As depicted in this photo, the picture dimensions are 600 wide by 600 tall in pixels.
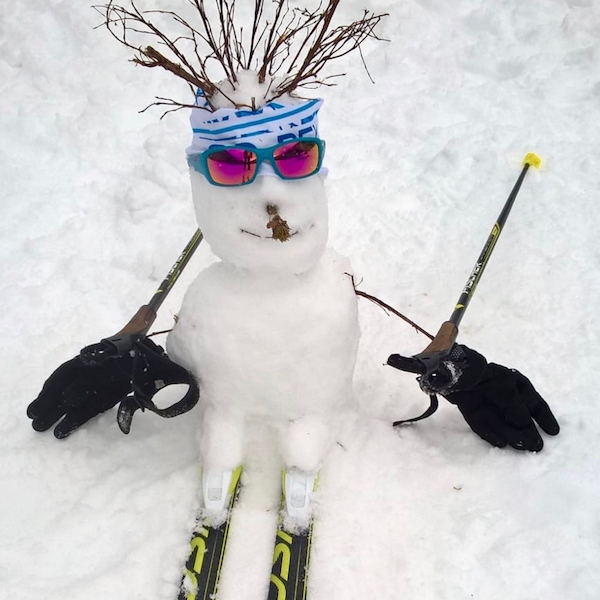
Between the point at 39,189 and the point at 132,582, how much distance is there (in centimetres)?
197

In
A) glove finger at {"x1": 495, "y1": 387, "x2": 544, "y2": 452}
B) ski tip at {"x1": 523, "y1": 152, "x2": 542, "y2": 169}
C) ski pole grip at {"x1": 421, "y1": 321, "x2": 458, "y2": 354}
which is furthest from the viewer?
ski tip at {"x1": 523, "y1": 152, "x2": 542, "y2": 169}

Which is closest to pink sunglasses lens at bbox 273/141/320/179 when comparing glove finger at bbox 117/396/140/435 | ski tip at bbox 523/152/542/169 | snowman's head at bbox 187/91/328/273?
snowman's head at bbox 187/91/328/273

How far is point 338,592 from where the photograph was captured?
166 cm

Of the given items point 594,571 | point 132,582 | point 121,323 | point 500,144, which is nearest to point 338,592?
point 132,582

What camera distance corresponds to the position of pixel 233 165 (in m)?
1.46

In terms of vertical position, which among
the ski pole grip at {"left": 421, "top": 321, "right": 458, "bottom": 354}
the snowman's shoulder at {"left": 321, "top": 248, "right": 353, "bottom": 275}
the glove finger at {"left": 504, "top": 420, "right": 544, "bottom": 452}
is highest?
the snowman's shoulder at {"left": 321, "top": 248, "right": 353, "bottom": 275}

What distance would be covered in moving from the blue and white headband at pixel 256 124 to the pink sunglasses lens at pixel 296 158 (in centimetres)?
2

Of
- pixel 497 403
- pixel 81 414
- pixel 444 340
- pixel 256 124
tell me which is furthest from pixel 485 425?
pixel 81 414

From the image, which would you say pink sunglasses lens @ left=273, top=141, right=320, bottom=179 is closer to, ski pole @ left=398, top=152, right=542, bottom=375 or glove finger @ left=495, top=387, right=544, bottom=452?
ski pole @ left=398, top=152, right=542, bottom=375

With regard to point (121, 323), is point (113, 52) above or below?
above

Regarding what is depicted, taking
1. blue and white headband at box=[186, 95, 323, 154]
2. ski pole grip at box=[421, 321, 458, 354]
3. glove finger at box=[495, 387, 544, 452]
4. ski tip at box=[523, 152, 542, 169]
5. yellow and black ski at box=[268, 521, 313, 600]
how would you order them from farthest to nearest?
1. ski tip at box=[523, 152, 542, 169]
2. glove finger at box=[495, 387, 544, 452]
3. ski pole grip at box=[421, 321, 458, 354]
4. yellow and black ski at box=[268, 521, 313, 600]
5. blue and white headband at box=[186, 95, 323, 154]

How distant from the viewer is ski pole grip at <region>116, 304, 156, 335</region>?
1.80 metres

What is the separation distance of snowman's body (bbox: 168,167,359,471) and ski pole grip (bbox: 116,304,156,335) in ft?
0.31

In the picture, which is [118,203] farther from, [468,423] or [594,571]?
[594,571]
